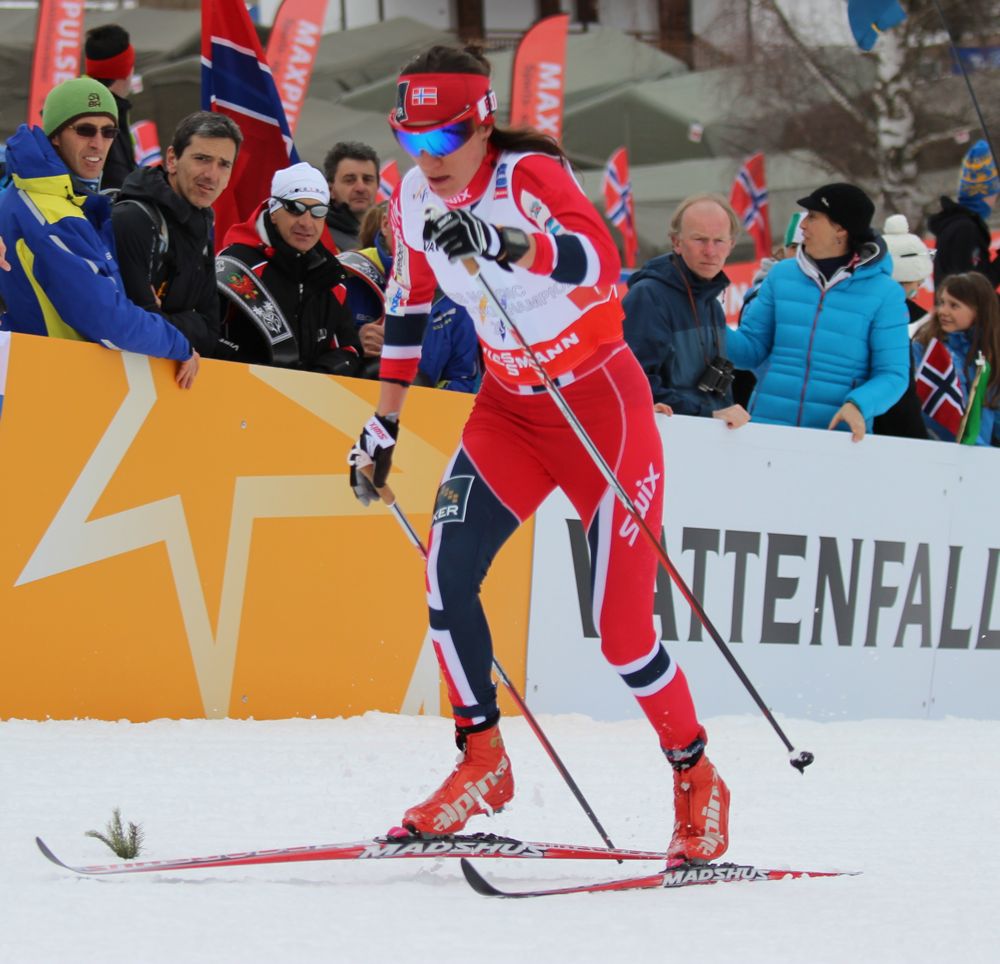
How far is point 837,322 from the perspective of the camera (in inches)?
260

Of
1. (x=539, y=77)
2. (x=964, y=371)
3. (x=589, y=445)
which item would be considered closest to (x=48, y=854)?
(x=589, y=445)

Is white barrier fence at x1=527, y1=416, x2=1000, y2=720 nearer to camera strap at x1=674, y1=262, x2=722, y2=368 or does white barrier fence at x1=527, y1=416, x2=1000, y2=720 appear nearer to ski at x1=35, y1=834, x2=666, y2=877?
camera strap at x1=674, y1=262, x2=722, y2=368

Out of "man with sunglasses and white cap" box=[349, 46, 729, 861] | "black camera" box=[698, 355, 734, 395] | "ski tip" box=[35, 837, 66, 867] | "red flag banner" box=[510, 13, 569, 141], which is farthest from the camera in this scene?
"red flag banner" box=[510, 13, 569, 141]

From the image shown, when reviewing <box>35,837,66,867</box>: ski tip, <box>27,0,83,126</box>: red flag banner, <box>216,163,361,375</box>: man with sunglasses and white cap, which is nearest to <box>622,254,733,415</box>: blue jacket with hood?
<box>216,163,361,375</box>: man with sunglasses and white cap

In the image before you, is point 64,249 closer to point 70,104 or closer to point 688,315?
point 70,104

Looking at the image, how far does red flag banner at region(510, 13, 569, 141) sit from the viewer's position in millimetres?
20328

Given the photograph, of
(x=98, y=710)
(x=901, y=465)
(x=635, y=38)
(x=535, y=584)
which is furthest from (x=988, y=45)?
(x=98, y=710)

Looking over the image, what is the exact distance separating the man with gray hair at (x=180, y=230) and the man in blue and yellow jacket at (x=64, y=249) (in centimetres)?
11

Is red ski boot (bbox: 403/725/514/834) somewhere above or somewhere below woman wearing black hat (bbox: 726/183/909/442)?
below

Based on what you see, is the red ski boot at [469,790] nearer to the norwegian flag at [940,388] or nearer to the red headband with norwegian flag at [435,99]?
the red headband with norwegian flag at [435,99]

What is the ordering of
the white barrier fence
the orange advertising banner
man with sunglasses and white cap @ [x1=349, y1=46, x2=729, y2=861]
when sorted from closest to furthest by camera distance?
man with sunglasses and white cap @ [x1=349, y1=46, x2=729, y2=861]
the orange advertising banner
the white barrier fence

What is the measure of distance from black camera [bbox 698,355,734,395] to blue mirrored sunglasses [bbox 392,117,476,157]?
9.44ft

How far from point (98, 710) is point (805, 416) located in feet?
11.3

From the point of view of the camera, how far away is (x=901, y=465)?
6.91 m
